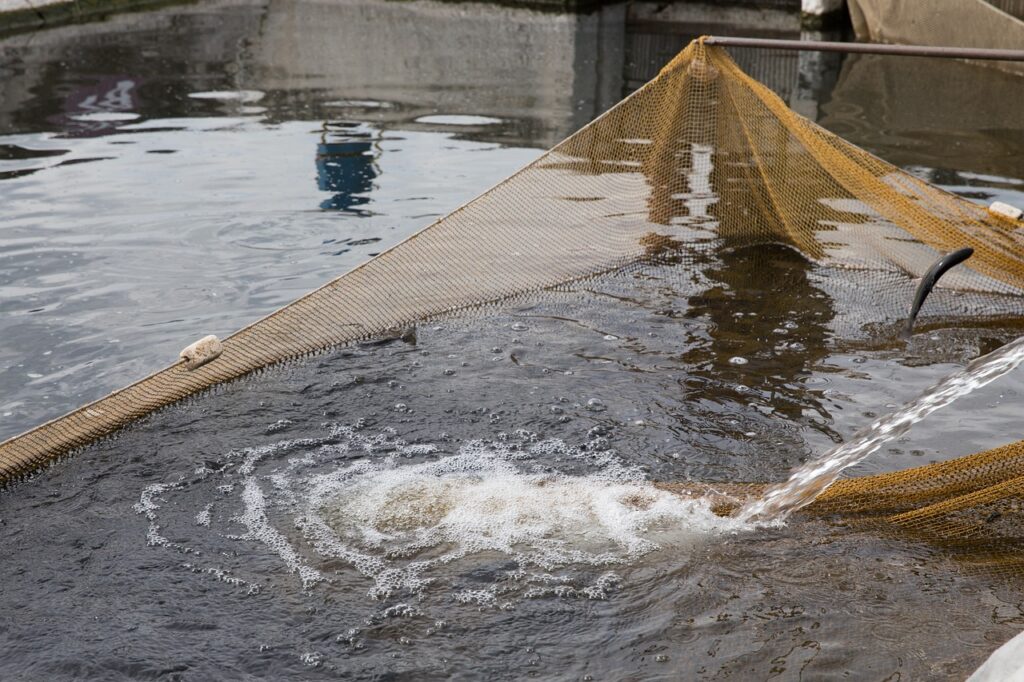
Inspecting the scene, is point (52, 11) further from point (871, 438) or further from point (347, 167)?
point (871, 438)

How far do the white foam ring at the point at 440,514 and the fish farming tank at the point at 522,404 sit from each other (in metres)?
0.02

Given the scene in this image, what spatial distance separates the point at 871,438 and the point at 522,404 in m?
1.53

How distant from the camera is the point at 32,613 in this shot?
321 centimetres

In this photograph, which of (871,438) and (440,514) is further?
(871,438)

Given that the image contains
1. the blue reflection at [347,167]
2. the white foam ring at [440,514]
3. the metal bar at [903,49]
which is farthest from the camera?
the blue reflection at [347,167]

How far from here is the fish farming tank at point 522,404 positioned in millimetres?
3146

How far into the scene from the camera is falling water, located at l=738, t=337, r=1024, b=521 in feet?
12.0

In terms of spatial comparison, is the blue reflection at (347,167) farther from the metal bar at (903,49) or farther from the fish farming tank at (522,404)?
the metal bar at (903,49)

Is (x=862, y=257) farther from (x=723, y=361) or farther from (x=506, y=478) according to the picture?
(x=506, y=478)

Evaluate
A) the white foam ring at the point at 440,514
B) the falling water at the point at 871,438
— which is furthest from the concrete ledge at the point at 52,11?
the falling water at the point at 871,438

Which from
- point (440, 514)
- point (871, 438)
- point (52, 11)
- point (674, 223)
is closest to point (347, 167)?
point (674, 223)

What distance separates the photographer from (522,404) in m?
4.59

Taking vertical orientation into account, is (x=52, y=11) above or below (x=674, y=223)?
above

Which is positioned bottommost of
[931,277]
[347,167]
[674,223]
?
[931,277]
